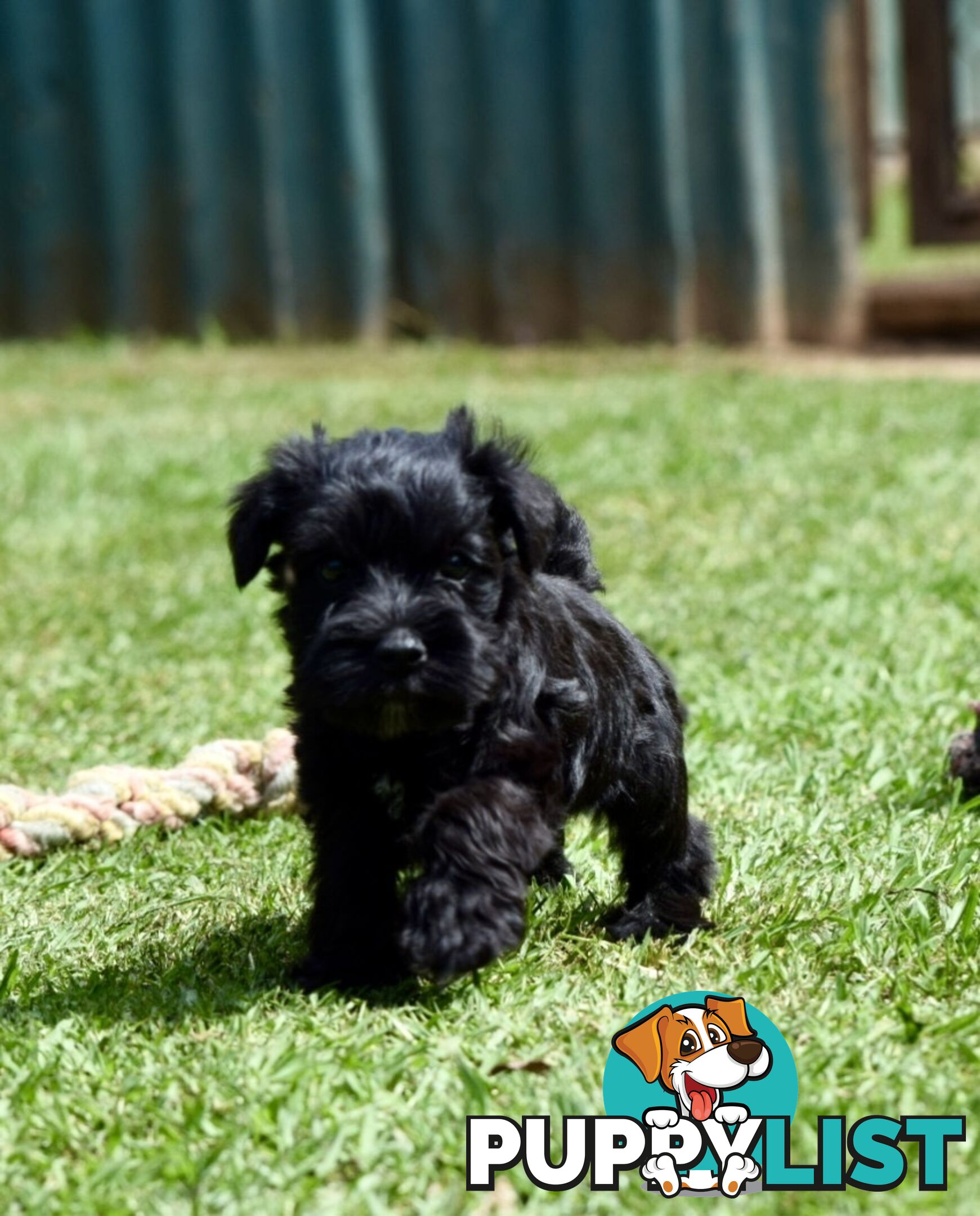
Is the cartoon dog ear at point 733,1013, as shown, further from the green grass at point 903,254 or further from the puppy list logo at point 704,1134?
the green grass at point 903,254

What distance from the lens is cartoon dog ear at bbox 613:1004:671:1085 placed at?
286 centimetres

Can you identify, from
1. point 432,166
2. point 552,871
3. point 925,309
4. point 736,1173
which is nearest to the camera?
point 736,1173

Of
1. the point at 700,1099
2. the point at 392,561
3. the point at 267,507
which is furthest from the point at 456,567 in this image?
the point at 700,1099

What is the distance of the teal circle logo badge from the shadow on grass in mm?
469

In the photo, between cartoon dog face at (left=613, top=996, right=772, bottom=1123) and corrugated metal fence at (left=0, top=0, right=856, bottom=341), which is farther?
corrugated metal fence at (left=0, top=0, right=856, bottom=341)

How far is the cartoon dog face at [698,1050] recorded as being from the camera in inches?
110

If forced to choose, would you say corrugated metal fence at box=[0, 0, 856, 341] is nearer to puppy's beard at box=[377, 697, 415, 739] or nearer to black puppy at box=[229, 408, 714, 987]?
black puppy at box=[229, 408, 714, 987]

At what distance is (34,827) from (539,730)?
1.59 meters

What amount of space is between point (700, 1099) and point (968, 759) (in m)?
1.93

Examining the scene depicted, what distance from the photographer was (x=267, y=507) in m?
3.39

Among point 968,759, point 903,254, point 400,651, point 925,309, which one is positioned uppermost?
point 903,254

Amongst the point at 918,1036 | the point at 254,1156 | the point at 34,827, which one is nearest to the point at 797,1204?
the point at 918,1036

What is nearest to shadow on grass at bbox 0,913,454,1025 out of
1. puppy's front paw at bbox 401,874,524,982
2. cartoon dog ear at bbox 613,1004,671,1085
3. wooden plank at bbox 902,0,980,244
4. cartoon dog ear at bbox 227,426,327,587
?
puppy's front paw at bbox 401,874,524,982

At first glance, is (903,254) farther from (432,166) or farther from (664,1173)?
(664,1173)
